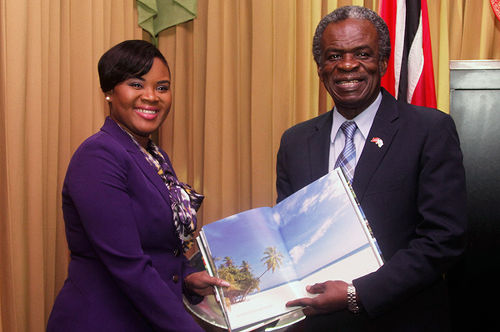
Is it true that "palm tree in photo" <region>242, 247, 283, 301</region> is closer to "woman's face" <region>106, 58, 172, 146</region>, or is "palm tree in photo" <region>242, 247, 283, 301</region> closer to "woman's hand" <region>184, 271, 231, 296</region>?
"woman's hand" <region>184, 271, 231, 296</region>

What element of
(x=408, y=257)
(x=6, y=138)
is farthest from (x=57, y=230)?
(x=408, y=257)

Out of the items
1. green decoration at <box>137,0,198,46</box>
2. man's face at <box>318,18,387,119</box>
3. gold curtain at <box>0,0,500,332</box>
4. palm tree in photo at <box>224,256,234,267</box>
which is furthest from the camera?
green decoration at <box>137,0,198,46</box>

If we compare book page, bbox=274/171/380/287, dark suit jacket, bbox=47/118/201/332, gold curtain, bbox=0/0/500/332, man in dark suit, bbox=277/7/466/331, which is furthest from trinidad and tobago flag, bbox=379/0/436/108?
dark suit jacket, bbox=47/118/201/332

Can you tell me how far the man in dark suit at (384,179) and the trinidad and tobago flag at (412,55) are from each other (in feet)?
2.85

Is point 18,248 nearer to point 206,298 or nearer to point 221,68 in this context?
point 206,298

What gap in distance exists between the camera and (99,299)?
1.59 meters

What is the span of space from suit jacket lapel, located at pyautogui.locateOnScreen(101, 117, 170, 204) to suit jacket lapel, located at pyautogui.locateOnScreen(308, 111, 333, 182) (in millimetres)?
515

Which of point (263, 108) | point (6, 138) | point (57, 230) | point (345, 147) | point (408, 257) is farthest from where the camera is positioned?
point (263, 108)

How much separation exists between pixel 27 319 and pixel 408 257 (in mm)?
1783

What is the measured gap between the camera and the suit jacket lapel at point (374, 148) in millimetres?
1604

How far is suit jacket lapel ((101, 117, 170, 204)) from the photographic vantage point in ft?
5.52

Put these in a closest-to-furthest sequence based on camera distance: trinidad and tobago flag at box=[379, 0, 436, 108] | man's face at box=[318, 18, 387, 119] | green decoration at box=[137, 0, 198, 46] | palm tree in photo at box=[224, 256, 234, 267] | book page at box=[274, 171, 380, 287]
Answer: book page at box=[274, 171, 380, 287] → palm tree in photo at box=[224, 256, 234, 267] → man's face at box=[318, 18, 387, 119] → trinidad and tobago flag at box=[379, 0, 436, 108] → green decoration at box=[137, 0, 198, 46]

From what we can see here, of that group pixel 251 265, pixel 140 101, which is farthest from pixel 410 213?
pixel 140 101

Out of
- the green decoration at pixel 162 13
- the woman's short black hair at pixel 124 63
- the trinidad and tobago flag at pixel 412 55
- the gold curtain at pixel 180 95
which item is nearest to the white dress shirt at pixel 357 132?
the woman's short black hair at pixel 124 63
